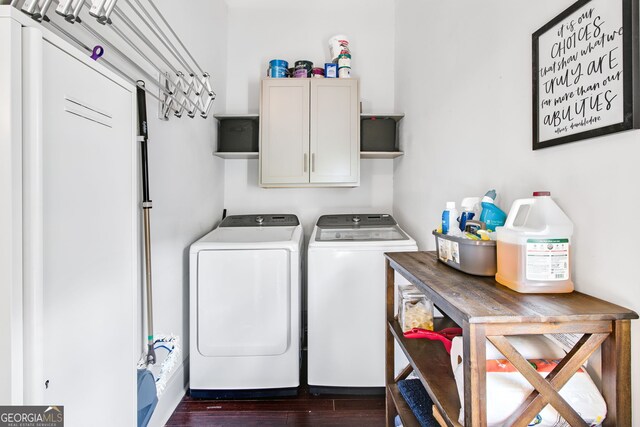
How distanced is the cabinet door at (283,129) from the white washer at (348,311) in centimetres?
76

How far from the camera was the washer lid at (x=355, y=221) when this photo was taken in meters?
2.38

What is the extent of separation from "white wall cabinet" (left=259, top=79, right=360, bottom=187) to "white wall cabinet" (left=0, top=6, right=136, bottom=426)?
4.66ft

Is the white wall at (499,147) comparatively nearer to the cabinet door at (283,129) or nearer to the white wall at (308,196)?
the white wall at (308,196)

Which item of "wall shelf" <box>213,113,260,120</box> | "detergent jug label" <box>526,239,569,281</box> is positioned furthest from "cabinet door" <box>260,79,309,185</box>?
"detergent jug label" <box>526,239,569,281</box>

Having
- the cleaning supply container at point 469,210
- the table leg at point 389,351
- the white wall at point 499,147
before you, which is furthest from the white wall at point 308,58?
the cleaning supply container at point 469,210

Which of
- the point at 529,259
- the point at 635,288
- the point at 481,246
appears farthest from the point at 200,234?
the point at 635,288

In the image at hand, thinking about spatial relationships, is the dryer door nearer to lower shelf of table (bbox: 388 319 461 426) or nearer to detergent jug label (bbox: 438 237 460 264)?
lower shelf of table (bbox: 388 319 461 426)

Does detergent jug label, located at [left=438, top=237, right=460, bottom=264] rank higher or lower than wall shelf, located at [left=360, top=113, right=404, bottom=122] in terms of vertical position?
lower

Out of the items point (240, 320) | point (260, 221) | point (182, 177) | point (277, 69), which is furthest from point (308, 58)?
point (240, 320)

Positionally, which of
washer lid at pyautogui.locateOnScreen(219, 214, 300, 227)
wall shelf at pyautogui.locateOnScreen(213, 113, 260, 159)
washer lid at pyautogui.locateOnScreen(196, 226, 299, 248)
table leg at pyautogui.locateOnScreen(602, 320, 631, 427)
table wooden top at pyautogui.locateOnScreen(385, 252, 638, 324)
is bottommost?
table leg at pyautogui.locateOnScreen(602, 320, 631, 427)

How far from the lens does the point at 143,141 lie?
131 centimetres

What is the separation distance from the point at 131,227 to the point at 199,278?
3.25 ft

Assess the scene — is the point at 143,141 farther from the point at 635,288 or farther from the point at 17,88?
the point at 635,288

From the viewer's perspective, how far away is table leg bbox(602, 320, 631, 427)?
667 millimetres
